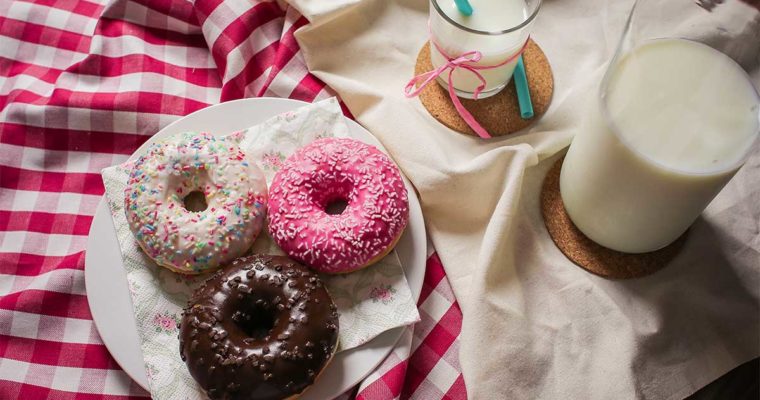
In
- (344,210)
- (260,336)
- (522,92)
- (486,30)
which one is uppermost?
(486,30)

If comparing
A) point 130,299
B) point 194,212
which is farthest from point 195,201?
point 130,299

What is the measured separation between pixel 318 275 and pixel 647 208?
0.60 metres

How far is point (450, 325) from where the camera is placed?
1.33 meters

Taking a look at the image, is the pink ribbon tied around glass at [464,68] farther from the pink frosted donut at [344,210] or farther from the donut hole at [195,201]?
the donut hole at [195,201]

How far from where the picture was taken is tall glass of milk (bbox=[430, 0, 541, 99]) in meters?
1.32

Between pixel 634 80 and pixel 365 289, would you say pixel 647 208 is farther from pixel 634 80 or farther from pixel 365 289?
pixel 365 289

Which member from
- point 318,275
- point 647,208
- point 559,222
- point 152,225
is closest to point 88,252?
point 152,225

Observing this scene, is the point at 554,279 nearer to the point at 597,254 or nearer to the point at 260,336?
the point at 597,254

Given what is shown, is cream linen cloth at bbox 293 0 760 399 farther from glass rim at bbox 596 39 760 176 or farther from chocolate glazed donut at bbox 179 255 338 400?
chocolate glazed donut at bbox 179 255 338 400

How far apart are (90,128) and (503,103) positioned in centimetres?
91

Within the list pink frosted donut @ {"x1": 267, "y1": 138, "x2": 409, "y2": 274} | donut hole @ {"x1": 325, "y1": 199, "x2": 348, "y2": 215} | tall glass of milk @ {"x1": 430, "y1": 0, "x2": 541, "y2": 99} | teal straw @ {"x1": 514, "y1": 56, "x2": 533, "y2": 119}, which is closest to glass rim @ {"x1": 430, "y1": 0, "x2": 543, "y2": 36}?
tall glass of milk @ {"x1": 430, "y1": 0, "x2": 541, "y2": 99}

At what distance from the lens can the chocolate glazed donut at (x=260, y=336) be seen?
1.15 metres

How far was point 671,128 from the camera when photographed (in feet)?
3.38

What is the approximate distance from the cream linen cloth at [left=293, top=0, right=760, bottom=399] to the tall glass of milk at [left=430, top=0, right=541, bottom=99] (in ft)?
0.49
